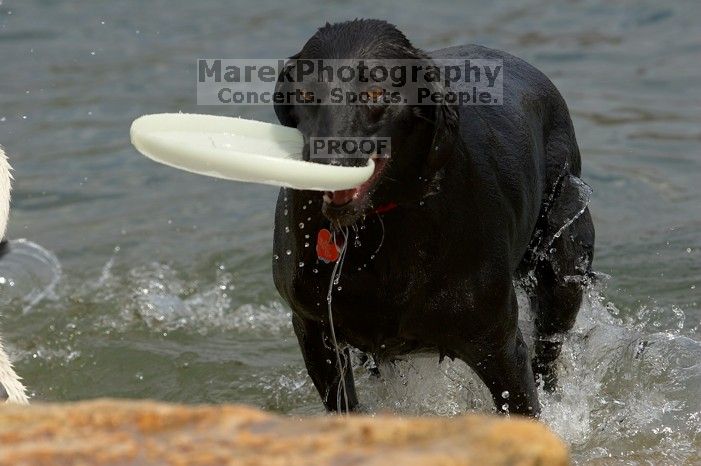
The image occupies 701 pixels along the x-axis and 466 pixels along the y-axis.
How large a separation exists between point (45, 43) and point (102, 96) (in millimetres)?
1888

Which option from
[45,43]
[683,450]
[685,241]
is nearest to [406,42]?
[683,450]

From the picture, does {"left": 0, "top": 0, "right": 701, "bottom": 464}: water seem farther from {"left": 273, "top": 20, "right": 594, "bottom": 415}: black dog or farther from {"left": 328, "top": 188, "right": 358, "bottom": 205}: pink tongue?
{"left": 328, "top": 188, "right": 358, "bottom": 205}: pink tongue

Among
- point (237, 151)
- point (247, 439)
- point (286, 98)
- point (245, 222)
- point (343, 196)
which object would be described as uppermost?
point (286, 98)

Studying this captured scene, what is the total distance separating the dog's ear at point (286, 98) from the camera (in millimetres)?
4223

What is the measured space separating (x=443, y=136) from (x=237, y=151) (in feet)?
2.38

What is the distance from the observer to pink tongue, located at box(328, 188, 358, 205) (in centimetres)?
390

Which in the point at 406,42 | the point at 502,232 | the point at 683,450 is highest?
the point at 406,42

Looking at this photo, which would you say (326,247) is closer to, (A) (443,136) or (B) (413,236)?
(B) (413,236)

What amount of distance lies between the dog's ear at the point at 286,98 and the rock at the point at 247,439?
1.87 m

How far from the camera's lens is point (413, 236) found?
4.23 m

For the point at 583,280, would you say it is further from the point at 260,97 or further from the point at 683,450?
the point at 260,97

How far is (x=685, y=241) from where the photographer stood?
7.60 meters

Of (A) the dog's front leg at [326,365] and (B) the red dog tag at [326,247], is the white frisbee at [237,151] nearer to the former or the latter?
(B) the red dog tag at [326,247]

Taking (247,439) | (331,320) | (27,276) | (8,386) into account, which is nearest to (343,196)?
(331,320)
